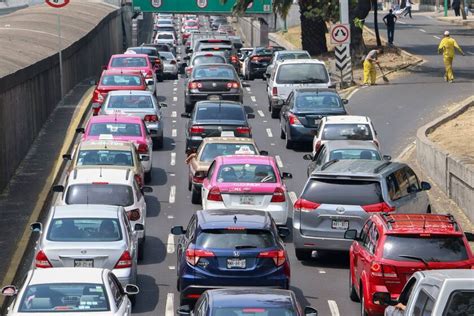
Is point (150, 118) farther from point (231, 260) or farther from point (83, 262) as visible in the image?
point (231, 260)

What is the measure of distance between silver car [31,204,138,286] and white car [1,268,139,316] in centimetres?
325

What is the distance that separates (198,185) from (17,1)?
59.8m

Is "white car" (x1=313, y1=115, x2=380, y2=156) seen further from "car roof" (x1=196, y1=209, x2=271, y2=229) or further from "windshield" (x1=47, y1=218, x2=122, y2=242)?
"windshield" (x1=47, y1=218, x2=122, y2=242)

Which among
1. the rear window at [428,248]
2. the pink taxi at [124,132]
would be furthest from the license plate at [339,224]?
the pink taxi at [124,132]

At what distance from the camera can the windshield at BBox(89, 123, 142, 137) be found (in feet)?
99.6

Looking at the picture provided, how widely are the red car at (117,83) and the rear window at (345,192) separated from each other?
732 inches

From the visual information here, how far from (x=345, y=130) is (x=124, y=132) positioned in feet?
17.7

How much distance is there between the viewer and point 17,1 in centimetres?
8381

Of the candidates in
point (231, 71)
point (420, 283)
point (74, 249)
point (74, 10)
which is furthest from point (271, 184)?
point (74, 10)

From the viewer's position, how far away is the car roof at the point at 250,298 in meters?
12.9

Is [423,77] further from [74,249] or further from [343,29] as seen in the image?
[74,249]

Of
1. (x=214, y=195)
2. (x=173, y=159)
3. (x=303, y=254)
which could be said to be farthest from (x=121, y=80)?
(x=303, y=254)

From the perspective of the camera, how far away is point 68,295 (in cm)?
1415

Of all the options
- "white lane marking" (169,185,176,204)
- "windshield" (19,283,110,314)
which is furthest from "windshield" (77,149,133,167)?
"windshield" (19,283,110,314)
